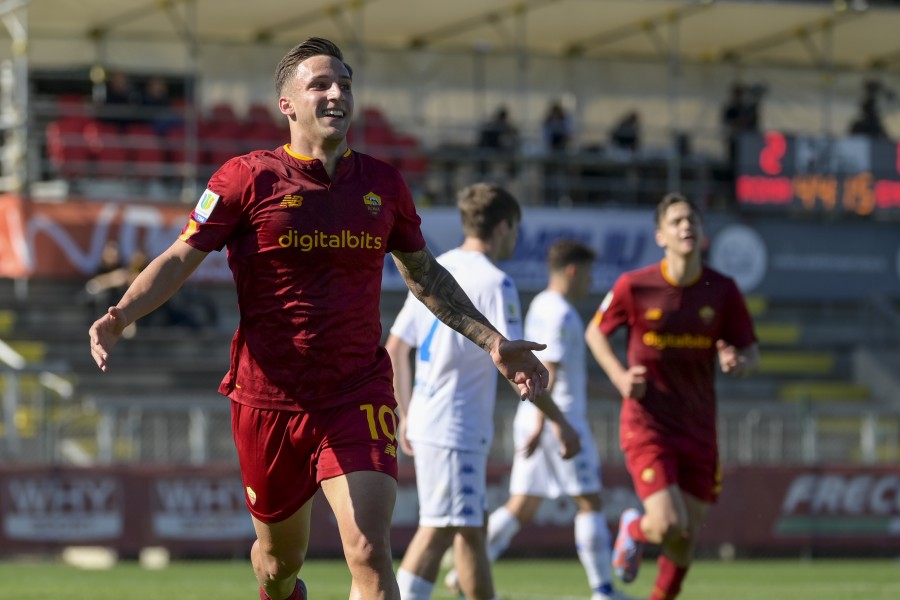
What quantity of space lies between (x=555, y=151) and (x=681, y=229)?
684 inches

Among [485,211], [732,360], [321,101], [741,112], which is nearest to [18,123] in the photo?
[741,112]

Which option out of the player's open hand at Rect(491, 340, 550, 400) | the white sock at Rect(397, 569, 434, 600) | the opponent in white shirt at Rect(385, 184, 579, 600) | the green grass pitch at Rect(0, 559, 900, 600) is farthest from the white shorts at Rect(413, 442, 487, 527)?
the green grass pitch at Rect(0, 559, 900, 600)

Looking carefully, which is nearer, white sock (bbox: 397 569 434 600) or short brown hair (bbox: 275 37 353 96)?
short brown hair (bbox: 275 37 353 96)

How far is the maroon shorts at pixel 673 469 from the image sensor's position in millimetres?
9742

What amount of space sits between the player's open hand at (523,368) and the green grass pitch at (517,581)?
6.21m

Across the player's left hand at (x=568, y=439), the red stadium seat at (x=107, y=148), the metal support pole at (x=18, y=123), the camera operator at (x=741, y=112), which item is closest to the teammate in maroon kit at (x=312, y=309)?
the player's left hand at (x=568, y=439)

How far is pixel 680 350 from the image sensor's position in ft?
32.6

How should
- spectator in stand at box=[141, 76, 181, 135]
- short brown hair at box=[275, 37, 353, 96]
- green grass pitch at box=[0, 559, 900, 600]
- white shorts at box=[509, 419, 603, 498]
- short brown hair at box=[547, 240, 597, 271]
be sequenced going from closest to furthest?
1. short brown hair at box=[275, 37, 353, 96]
2. white shorts at box=[509, 419, 603, 498]
3. short brown hair at box=[547, 240, 597, 271]
4. green grass pitch at box=[0, 559, 900, 600]
5. spectator in stand at box=[141, 76, 181, 135]

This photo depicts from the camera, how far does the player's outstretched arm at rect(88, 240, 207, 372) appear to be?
6047mm

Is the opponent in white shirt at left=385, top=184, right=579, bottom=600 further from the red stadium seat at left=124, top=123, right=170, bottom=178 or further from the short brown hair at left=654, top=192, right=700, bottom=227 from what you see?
the red stadium seat at left=124, top=123, right=170, bottom=178

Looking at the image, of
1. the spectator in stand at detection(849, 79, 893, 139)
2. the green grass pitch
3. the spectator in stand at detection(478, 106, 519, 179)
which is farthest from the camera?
the spectator in stand at detection(849, 79, 893, 139)

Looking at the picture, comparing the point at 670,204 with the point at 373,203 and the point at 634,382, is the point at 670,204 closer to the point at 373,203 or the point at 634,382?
the point at 634,382

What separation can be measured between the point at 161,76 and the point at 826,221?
11.7 meters

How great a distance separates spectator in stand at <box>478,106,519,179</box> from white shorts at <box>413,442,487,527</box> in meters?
17.8
